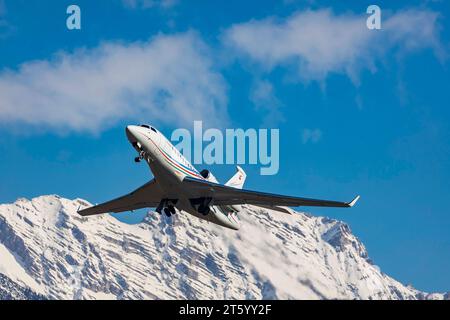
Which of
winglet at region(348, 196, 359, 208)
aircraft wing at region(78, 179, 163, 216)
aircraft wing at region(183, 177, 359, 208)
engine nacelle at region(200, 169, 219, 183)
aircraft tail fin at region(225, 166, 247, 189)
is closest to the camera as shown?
winglet at region(348, 196, 359, 208)

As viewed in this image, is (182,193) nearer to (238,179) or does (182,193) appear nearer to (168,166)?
(168,166)

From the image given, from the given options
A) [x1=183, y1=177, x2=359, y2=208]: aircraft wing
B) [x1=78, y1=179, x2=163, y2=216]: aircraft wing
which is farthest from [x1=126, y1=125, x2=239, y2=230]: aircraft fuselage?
[x1=78, y1=179, x2=163, y2=216]: aircraft wing

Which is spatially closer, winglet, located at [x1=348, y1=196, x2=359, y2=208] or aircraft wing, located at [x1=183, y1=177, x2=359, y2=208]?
winglet, located at [x1=348, y1=196, x2=359, y2=208]

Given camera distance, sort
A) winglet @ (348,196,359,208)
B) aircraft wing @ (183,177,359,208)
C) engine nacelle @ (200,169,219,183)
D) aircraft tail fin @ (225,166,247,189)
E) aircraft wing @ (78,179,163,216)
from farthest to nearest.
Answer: aircraft tail fin @ (225,166,247,189), aircraft wing @ (78,179,163,216), engine nacelle @ (200,169,219,183), aircraft wing @ (183,177,359,208), winglet @ (348,196,359,208)

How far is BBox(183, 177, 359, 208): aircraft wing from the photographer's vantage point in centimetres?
7775

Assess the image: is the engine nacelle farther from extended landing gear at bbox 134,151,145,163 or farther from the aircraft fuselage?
extended landing gear at bbox 134,151,145,163

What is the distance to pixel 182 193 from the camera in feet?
261
